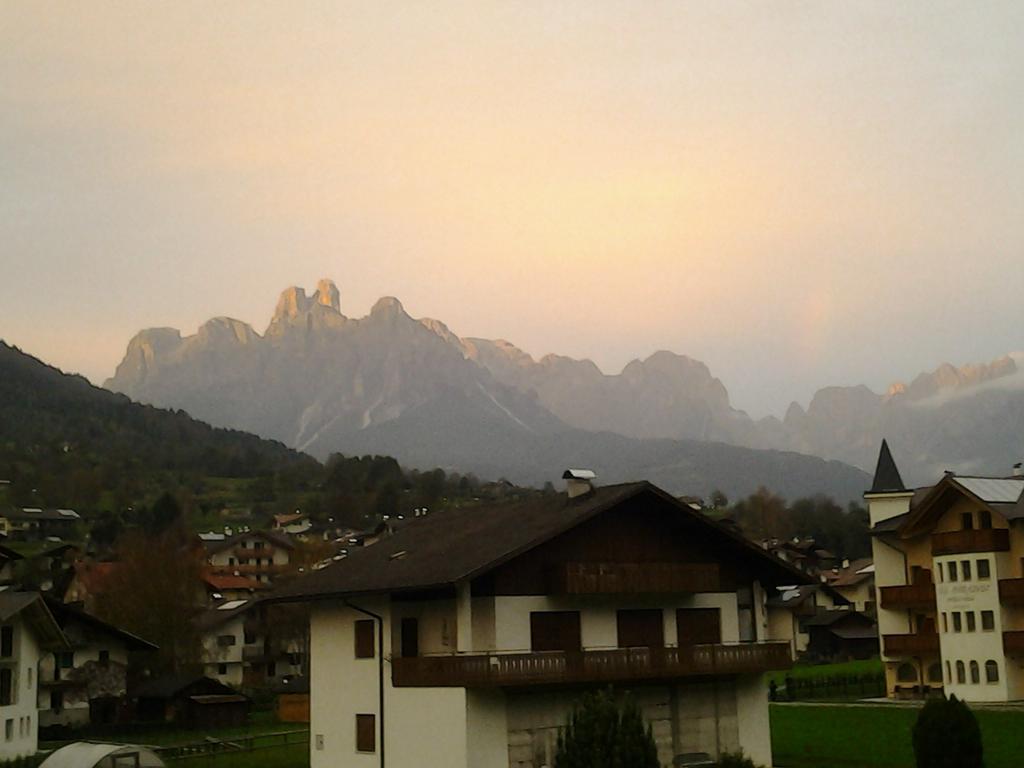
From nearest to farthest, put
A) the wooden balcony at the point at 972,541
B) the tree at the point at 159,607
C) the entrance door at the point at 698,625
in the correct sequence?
the entrance door at the point at 698,625 < the wooden balcony at the point at 972,541 < the tree at the point at 159,607

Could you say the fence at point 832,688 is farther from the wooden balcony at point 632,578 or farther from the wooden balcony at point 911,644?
the wooden balcony at point 632,578

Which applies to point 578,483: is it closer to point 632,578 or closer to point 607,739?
point 632,578

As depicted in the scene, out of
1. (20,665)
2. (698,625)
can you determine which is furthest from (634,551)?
(20,665)

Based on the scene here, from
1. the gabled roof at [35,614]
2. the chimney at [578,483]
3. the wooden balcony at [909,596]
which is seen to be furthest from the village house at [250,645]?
the chimney at [578,483]

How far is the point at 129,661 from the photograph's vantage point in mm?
81312

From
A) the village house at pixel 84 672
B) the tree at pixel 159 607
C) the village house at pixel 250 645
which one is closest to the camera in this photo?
the village house at pixel 84 672

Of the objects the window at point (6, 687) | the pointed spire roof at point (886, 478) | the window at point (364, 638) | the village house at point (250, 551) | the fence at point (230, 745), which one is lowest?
the fence at point (230, 745)

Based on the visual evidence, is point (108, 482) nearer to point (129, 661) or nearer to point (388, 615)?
point (129, 661)

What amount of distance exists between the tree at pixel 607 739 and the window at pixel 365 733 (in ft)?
32.6

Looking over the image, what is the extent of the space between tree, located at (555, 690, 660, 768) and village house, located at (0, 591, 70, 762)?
112 ft

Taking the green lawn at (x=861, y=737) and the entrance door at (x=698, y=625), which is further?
the green lawn at (x=861, y=737)

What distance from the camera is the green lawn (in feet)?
141

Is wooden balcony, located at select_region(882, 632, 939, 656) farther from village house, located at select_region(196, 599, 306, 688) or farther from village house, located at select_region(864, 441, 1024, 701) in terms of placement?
village house, located at select_region(196, 599, 306, 688)

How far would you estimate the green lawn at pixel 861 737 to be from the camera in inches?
1694
